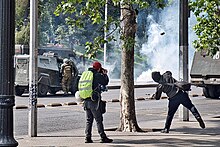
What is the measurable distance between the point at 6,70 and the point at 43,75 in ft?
67.6

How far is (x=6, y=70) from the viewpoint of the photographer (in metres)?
6.34

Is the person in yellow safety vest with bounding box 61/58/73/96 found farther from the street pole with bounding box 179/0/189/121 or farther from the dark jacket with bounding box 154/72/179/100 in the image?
the dark jacket with bounding box 154/72/179/100

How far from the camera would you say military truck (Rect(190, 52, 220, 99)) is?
25.9 metres

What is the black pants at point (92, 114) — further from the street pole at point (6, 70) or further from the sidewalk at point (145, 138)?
the street pole at point (6, 70)

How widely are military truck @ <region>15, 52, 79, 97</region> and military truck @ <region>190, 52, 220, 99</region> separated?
628 centimetres

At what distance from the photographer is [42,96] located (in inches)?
1062

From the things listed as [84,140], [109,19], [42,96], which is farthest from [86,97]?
[42,96]

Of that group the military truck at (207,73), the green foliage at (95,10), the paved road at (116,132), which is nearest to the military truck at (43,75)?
the paved road at (116,132)

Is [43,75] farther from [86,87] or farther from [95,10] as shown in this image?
[86,87]

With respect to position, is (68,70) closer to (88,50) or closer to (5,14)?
(88,50)

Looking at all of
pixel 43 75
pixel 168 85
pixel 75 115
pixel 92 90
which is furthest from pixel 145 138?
pixel 43 75

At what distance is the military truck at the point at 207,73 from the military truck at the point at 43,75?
6.28 m

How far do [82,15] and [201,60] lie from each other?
1528cm

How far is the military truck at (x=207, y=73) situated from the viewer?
25.9 metres
